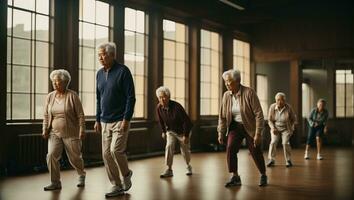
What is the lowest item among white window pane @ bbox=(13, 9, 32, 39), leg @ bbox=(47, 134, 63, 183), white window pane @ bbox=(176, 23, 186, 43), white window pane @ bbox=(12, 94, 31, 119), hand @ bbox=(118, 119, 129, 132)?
leg @ bbox=(47, 134, 63, 183)

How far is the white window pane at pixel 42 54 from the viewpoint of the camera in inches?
321

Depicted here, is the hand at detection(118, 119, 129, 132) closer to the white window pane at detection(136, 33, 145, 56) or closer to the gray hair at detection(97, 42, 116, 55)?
the gray hair at detection(97, 42, 116, 55)

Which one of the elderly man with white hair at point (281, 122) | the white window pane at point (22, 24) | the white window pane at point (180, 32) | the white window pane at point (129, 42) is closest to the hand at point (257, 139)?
the elderly man with white hair at point (281, 122)

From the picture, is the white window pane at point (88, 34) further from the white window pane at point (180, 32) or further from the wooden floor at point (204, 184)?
the white window pane at point (180, 32)

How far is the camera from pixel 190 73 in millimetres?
12211

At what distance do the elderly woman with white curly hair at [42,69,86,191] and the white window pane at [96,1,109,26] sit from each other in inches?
153

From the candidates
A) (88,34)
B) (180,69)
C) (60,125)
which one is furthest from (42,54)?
(180,69)

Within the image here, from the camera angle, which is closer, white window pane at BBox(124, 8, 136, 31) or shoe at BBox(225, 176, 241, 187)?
shoe at BBox(225, 176, 241, 187)

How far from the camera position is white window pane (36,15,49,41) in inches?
320

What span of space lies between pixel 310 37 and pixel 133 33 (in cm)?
570

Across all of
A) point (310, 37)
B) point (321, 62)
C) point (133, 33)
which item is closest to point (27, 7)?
point (133, 33)

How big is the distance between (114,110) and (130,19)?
5.45m

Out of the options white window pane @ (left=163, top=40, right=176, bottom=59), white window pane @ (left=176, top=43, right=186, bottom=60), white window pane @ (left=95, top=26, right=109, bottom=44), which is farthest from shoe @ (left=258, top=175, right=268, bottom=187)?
white window pane @ (left=176, top=43, right=186, bottom=60)

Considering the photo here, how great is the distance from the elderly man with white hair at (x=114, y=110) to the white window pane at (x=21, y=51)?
10.1 ft
